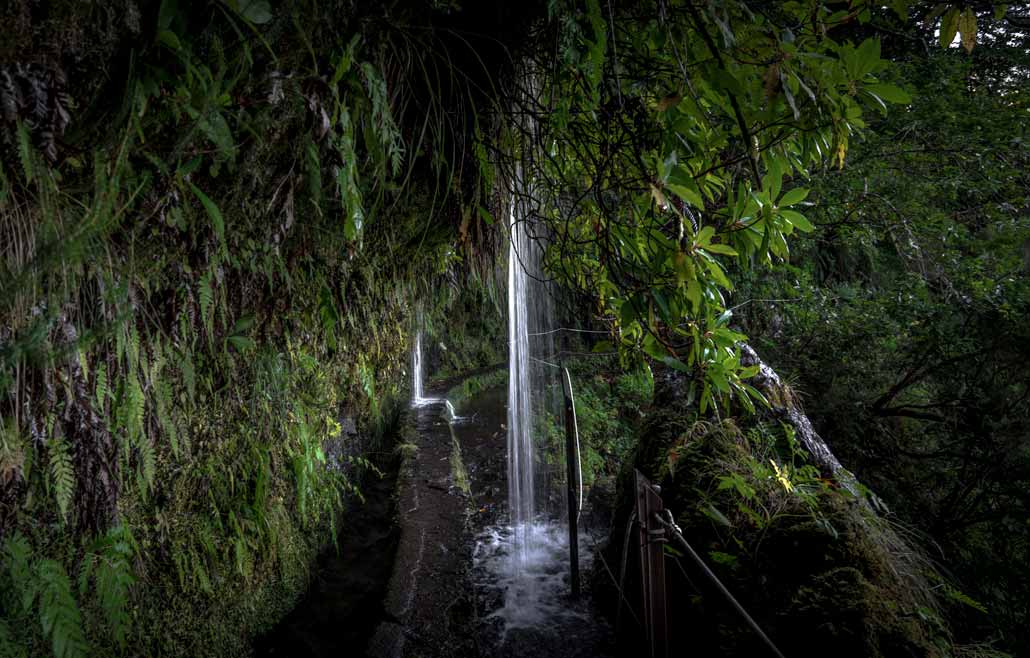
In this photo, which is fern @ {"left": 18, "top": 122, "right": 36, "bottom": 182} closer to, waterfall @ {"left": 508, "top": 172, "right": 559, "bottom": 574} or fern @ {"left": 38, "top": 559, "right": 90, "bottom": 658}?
fern @ {"left": 38, "top": 559, "right": 90, "bottom": 658}

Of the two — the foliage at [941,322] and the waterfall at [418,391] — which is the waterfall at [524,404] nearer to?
the foliage at [941,322]

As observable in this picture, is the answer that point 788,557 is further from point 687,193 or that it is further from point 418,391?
point 418,391

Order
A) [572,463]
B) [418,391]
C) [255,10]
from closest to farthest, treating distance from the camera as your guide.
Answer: [255,10]
[572,463]
[418,391]

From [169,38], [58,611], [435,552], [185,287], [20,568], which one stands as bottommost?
[435,552]

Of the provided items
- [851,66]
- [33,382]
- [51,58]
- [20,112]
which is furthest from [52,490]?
[851,66]

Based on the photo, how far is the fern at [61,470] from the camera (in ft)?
4.79

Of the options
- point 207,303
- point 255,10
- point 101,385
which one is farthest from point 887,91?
point 101,385

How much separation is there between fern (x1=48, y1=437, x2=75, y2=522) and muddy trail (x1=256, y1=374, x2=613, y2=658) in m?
2.07

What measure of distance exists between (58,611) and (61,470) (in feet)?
1.60

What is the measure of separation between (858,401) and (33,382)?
577 centimetres

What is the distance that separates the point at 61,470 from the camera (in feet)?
4.88

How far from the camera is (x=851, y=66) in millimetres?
1440

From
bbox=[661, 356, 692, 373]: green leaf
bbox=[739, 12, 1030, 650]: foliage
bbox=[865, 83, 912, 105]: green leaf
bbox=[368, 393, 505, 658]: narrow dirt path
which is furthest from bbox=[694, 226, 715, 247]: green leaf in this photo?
bbox=[368, 393, 505, 658]: narrow dirt path

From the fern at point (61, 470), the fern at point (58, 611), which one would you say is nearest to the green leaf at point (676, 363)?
the fern at point (61, 470)
